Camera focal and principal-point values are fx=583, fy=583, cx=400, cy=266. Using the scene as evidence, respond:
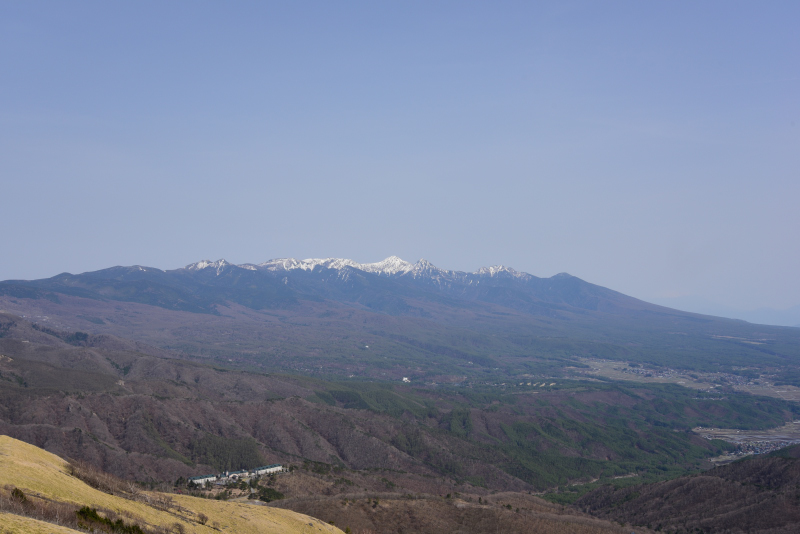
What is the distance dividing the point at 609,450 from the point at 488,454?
44.0 meters

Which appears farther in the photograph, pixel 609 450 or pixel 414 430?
pixel 609 450

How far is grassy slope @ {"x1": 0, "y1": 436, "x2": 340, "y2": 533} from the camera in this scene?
3109 cm

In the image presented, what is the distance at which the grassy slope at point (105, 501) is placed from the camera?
102 feet

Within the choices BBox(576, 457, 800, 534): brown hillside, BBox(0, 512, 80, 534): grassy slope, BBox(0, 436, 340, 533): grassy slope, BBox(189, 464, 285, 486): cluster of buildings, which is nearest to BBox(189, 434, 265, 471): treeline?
BBox(189, 464, 285, 486): cluster of buildings

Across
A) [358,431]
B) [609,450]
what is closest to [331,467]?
[358,431]

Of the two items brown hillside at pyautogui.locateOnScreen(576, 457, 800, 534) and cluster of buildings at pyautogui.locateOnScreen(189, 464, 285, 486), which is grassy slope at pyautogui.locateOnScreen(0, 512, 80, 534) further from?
brown hillside at pyautogui.locateOnScreen(576, 457, 800, 534)

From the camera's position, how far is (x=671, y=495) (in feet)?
331

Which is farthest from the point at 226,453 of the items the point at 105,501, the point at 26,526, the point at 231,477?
the point at 26,526

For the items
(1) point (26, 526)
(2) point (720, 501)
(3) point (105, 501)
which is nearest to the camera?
(1) point (26, 526)

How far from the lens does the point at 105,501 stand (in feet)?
107

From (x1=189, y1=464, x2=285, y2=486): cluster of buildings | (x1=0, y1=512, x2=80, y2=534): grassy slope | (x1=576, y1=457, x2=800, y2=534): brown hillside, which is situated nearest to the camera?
(x1=0, y1=512, x2=80, y2=534): grassy slope

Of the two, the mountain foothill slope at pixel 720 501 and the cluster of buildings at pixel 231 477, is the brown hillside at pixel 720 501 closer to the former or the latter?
the mountain foothill slope at pixel 720 501

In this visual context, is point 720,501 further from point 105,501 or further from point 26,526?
point 26,526

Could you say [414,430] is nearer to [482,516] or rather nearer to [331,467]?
[331,467]
